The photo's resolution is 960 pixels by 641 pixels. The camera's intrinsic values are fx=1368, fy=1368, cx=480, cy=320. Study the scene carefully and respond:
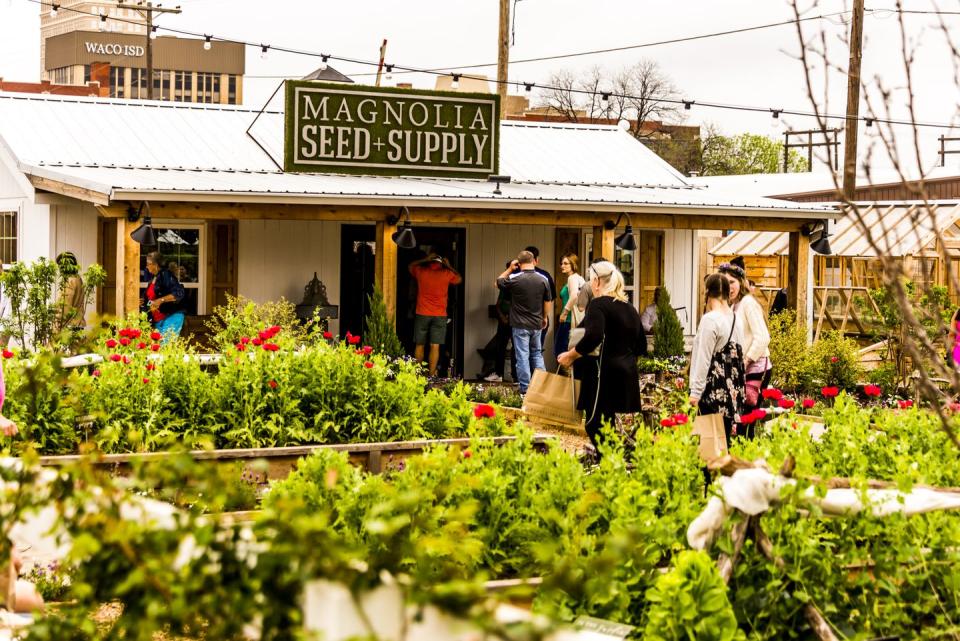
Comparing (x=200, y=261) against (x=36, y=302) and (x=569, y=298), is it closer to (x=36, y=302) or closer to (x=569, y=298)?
(x=36, y=302)

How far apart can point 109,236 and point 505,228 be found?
5469mm

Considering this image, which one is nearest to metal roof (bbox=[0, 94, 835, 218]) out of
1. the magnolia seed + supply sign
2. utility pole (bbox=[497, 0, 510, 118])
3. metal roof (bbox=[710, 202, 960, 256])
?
the magnolia seed + supply sign

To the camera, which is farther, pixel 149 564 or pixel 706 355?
pixel 706 355

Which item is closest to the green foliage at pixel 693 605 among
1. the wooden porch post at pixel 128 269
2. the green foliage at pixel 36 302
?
the green foliage at pixel 36 302

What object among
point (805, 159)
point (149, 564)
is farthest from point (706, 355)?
point (805, 159)

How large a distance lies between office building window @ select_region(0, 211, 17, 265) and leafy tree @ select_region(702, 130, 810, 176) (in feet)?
166

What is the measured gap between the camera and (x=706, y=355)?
842 centimetres

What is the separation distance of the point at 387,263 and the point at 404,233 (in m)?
0.57

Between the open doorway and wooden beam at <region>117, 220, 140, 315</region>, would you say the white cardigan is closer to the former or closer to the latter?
wooden beam at <region>117, 220, 140, 315</region>

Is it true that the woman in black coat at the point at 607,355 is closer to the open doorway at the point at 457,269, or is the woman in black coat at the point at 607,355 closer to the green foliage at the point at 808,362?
the green foliage at the point at 808,362

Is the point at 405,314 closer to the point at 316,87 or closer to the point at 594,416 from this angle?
the point at 316,87

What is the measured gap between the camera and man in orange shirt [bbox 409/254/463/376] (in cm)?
1588

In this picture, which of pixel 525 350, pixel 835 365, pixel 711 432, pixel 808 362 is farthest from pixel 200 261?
pixel 711 432

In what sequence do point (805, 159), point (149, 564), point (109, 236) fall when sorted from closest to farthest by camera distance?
point (149, 564), point (109, 236), point (805, 159)
